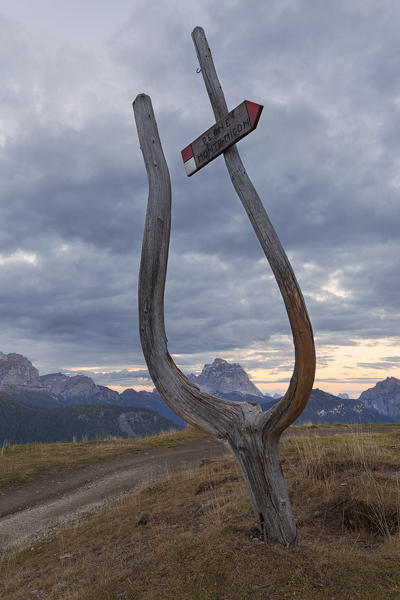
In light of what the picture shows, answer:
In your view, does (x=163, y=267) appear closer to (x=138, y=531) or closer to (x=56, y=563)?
(x=138, y=531)

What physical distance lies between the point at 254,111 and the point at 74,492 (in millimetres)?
11459

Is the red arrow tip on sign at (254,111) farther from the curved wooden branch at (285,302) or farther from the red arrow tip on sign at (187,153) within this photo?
the red arrow tip on sign at (187,153)

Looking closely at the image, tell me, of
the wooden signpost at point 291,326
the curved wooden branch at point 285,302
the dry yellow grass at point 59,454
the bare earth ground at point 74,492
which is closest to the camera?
the curved wooden branch at point 285,302

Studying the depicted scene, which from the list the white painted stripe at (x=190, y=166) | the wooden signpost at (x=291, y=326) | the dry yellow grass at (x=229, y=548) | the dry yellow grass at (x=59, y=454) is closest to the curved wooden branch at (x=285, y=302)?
the wooden signpost at (x=291, y=326)

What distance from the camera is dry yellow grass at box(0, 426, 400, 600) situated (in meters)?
3.26

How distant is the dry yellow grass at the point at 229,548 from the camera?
326 centimetres

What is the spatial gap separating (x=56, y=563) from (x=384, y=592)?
4.90m

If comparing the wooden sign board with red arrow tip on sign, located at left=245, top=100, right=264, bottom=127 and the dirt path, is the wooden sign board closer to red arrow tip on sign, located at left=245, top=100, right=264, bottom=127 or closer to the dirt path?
red arrow tip on sign, located at left=245, top=100, right=264, bottom=127

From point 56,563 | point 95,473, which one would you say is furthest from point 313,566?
point 95,473

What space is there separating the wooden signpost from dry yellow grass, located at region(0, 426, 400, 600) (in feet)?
1.84

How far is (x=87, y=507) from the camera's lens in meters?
9.30

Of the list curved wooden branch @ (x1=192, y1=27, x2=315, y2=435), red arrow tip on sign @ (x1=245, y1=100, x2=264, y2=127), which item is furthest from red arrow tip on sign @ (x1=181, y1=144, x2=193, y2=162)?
red arrow tip on sign @ (x1=245, y1=100, x2=264, y2=127)

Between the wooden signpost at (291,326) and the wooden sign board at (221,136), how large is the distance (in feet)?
0.03

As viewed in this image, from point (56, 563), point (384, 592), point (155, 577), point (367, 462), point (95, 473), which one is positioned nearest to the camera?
point (384, 592)
